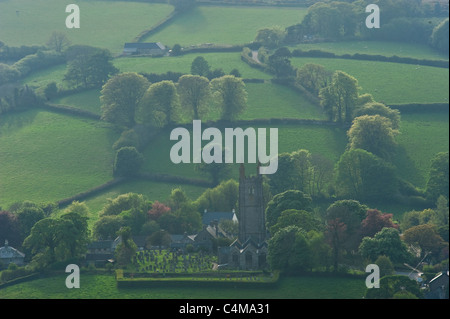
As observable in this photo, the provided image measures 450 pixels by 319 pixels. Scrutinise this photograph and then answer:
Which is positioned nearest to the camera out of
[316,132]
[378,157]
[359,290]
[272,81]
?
[359,290]

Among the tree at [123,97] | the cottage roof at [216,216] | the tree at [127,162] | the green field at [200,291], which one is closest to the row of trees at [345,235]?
the green field at [200,291]

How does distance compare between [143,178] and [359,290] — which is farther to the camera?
[143,178]

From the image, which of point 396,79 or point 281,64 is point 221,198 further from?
point 396,79
